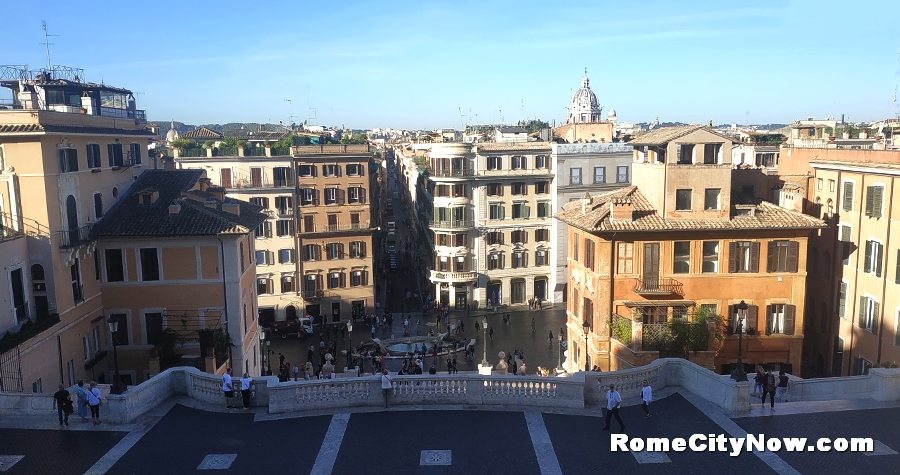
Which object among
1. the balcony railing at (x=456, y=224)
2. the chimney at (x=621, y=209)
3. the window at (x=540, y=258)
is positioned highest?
the chimney at (x=621, y=209)

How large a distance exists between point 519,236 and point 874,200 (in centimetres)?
3300

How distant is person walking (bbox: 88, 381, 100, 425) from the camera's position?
19.7m

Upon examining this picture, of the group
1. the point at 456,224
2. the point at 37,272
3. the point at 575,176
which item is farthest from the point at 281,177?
the point at 37,272

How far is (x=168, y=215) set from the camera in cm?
3206

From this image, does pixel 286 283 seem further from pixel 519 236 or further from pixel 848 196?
pixel 848 196

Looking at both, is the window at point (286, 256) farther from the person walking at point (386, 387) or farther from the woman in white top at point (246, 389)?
the person walking at point (386, 387)

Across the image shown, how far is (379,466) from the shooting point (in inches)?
680

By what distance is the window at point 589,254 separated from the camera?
34.8 metres

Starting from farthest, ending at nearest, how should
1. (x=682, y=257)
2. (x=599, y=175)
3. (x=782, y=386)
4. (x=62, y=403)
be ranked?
1. (x=599, y=175)
2. (x=682, y=257)
3. (x=782, y=386)
4. (x=62, y=403)

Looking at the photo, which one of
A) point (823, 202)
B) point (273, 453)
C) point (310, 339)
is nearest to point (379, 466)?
point (273, 453)

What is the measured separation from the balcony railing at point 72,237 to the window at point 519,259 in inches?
1599

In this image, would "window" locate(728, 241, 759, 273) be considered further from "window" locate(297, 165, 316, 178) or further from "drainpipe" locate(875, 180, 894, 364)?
"window" locate(297, 165, 316, 178)

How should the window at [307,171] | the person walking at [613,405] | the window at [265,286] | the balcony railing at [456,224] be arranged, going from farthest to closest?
the balcony railing at [456,224] < the window at [307,171] < the window at [265,286] < the person walking at [613,405]

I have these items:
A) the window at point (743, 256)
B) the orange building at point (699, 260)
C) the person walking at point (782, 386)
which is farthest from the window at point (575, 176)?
the person walking at point (782, 386)
